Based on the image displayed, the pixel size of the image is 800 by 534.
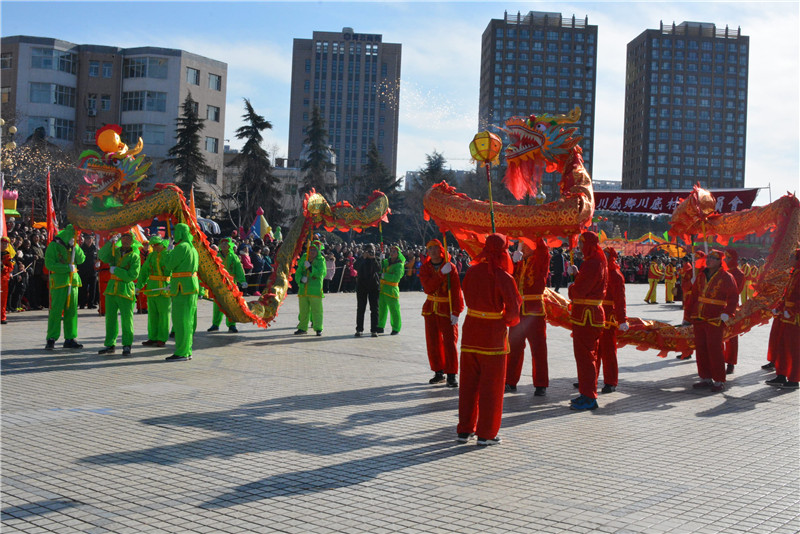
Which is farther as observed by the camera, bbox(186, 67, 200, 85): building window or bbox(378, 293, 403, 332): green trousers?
bbox(186, 67, 200, 85): building window

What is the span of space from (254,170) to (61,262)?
117ft

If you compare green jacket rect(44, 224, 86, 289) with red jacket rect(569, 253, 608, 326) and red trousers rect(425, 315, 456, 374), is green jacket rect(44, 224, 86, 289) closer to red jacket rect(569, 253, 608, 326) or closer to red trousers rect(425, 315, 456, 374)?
red trousers rect(425, 315, 456, 374)

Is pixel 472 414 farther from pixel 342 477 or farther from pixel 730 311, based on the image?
pixel 730 311

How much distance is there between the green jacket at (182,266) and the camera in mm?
11370

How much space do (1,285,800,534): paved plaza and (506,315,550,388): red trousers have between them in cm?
28

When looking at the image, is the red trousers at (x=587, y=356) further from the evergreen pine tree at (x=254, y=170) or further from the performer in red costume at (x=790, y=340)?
the evergreen pine tree at (x=254, y=170)

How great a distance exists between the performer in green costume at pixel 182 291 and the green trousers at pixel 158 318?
908 mm

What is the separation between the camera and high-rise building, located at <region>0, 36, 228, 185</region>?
5500 cm

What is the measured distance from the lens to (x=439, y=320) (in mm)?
9992

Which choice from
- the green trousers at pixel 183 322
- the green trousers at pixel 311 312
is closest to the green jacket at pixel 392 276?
the green trousers at pixel 311 312

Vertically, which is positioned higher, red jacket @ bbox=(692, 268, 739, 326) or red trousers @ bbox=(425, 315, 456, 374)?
red jacket @ bbox=(692, 268, 739, 326)

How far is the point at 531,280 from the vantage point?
9.55 metres

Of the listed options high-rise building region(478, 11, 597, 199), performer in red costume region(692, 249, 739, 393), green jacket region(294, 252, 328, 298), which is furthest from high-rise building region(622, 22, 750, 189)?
performer in red costume region(692, 249, 739, 393)

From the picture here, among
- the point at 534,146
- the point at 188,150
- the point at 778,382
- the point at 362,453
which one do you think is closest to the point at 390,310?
the point at 534,146
